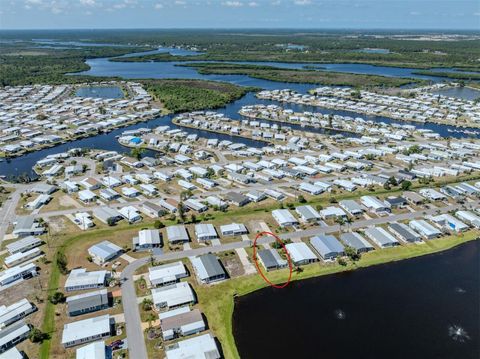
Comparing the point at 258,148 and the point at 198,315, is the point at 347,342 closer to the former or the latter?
the point at 198,315

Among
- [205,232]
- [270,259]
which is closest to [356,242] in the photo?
[270,259]

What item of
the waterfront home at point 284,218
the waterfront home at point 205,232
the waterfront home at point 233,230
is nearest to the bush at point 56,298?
the waterfront home at point 205,232

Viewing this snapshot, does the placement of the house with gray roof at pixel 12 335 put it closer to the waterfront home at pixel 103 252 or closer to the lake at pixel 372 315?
the waterfront home at pixel 103 252

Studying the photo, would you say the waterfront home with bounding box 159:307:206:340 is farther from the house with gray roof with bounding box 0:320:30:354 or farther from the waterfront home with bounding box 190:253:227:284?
the house with gray roof with bounding box 0:320:30:354

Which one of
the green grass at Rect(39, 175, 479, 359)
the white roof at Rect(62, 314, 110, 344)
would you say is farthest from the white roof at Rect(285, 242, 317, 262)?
the white roof at Rect(62, 314, 110, 344)

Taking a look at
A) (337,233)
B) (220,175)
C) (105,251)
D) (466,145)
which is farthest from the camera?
(466,145)

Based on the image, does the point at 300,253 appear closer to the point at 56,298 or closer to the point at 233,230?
the point at 233,230

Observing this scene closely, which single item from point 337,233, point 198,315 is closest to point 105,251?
point 198,315
